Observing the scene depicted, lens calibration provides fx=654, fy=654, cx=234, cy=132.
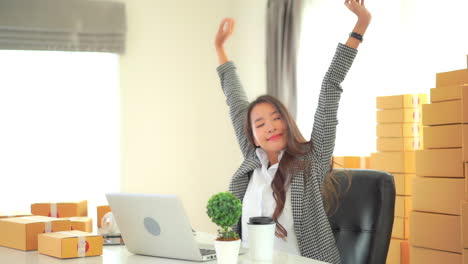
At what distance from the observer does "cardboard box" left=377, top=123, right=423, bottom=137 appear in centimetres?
383

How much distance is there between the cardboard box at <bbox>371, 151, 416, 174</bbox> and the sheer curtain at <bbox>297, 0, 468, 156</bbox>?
56 cm

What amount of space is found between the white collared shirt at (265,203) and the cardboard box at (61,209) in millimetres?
654

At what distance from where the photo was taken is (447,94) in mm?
2996

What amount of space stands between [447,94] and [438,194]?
468mm

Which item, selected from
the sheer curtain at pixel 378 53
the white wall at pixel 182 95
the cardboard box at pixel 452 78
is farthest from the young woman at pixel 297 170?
the white wall at pixel 182 95

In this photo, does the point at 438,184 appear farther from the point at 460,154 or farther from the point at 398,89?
the point at 398,89

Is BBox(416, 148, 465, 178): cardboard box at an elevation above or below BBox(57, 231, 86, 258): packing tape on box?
above

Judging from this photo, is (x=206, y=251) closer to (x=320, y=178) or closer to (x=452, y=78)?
(x=320, y=178)

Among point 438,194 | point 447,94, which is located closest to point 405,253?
point 438,194

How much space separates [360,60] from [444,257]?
1.85 meters

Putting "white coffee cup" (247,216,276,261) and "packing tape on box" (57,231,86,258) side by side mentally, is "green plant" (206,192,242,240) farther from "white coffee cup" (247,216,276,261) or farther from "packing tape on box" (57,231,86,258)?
"packing tape on box" (57,231,86,258)

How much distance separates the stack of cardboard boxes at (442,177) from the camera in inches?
116

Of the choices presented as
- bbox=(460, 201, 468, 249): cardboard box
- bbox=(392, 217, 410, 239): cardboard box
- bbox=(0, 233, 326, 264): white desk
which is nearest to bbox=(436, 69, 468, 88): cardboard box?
bbox=(460, 201, 468, 249): cardboard box

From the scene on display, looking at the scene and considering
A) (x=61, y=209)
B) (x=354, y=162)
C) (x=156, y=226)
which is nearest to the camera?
(x=156, y=226)
